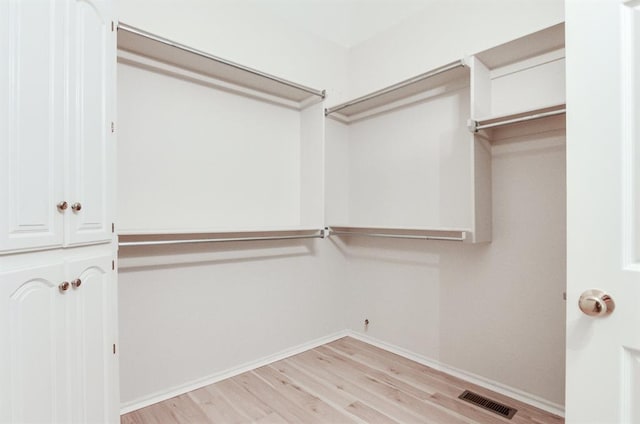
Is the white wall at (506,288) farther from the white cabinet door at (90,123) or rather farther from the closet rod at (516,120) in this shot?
the white cabinet door at (90,123)

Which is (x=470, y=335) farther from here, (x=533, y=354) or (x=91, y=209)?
(x=91, y=209)

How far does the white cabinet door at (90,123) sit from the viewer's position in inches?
46.8

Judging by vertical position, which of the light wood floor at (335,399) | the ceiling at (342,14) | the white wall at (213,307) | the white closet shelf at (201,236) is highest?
the ceiling at (342,14)

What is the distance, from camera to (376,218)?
2.82 metres

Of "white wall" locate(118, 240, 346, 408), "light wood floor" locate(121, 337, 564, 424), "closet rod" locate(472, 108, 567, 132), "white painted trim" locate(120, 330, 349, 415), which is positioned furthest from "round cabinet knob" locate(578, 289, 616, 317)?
"white painted trim" locate(120, 330, 349, 415)

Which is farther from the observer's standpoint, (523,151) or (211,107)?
(211,107)

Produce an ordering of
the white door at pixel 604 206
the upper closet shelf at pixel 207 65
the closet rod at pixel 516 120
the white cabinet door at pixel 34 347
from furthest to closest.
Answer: the upper closet shelf at pixel 207 65, the closet rod at pixel 516 120, the white cabinet door at pixel 34 347, the white door at pixel 604 206

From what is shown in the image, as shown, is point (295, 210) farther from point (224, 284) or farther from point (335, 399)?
point (335, 399)

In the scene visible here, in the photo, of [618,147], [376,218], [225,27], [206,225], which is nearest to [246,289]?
[206,225]

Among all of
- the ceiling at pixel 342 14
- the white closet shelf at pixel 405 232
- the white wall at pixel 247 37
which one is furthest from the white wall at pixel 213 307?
the ceiling at pixel 342 14

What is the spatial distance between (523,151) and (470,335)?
1207 mm

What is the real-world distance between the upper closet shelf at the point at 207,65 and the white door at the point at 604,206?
1746mm

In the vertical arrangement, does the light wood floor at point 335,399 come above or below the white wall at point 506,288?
below

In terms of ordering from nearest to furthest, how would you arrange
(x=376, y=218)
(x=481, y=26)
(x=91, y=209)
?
1. (x=91, y=209)
2. (x=481, y=26)
3. (x=376, y=218)
